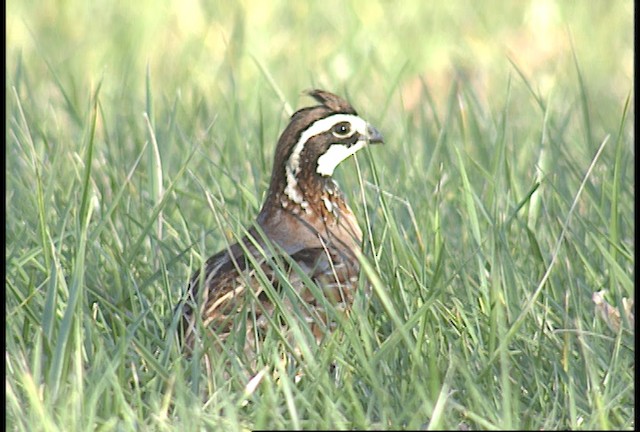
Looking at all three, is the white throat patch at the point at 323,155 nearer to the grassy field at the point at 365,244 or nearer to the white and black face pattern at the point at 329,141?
the white and black face pattern at the point at 329,141

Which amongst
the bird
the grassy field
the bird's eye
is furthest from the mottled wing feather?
the bird's eye

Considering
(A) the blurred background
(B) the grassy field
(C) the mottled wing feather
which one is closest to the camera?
(B) the grassy field

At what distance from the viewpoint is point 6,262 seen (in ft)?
15.7

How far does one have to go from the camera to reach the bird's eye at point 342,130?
534 cm

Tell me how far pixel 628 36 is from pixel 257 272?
5.62m

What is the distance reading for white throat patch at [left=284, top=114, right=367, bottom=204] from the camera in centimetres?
527

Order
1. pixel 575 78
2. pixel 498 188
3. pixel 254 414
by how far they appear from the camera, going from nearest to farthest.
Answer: pixel 254 414 < pixel 498 188 < pixel 575 78

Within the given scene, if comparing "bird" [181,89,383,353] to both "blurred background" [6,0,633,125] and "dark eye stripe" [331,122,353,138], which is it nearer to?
"dark eye stripe" [331,122,353,138]

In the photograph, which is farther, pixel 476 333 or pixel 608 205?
pixel 608 205

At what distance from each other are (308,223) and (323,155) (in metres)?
0.26

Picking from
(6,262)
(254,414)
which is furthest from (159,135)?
(254,414)

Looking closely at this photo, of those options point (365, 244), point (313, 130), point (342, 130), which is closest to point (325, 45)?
point (342, 130)

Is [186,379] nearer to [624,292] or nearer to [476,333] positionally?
[476,333]

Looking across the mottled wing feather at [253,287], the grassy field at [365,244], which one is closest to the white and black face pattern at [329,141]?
the grassy field at [365,244]
